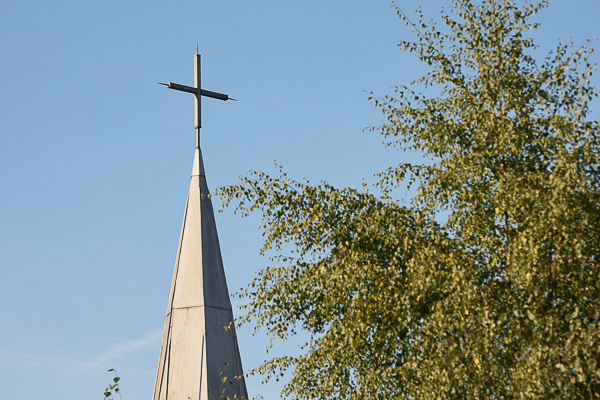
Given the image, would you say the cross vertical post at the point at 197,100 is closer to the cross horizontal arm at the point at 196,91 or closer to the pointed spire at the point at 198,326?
the cross horizontal arm at the point at 196,91

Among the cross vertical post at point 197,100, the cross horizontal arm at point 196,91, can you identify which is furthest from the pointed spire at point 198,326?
the cross horizontal arm at point 196,91

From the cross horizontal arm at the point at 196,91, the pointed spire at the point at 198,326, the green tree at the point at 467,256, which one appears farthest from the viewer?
the cross horizontal arm at the point at 196,91

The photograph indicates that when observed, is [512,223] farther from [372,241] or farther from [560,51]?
[560,51]

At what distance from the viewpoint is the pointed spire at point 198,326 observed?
13172mm

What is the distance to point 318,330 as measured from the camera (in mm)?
11039

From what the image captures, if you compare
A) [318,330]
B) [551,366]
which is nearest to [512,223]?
[551,366]

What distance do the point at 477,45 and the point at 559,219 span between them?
140 inches

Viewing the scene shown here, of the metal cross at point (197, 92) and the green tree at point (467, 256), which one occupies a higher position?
the metal cross at point (197, 92)

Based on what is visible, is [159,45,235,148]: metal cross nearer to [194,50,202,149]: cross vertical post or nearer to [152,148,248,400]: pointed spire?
[194,50,202,149]: cross vertical post

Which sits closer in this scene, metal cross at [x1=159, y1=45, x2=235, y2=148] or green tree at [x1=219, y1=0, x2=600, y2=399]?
green tree at [x1=219, y1=0, x2=600, y2=399]

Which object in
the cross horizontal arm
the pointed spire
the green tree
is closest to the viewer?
the green tree

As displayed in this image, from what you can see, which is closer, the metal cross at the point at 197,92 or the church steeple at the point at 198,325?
the church steeple at the point at 198,325

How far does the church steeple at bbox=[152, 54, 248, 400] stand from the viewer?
13172mm

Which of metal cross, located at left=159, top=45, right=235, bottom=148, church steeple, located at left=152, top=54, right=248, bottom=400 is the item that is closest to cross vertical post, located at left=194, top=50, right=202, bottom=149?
metal cross, located at left=159, top=45, right=235, bottom=148
